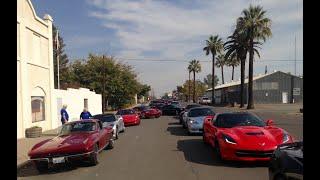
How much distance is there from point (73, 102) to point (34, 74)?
13087 mm

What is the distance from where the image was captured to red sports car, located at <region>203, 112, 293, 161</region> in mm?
11211

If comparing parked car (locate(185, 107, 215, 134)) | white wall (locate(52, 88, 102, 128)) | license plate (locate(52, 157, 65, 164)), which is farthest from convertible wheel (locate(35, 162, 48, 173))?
white wall (locate(52, 88, 102, 128))

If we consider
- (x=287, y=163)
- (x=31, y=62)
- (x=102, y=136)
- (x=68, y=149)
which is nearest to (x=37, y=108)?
(x=31, y=62)

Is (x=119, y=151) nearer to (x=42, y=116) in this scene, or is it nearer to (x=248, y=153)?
(x=248, y=153)

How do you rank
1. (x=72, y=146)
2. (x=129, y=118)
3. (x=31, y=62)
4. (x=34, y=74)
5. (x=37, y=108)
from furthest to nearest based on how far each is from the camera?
(x=129, y=118) < (x=37, y=108) < (x=34, y=74) < (x=31, y=62) < (x=72, y=146)

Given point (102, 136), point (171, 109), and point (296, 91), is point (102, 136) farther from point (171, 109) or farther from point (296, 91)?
point (296, 91)

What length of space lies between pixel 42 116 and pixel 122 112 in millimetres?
6061

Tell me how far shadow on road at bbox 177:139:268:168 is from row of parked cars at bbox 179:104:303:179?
208 mm

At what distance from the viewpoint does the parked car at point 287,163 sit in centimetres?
615

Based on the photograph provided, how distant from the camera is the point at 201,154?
14039 mm

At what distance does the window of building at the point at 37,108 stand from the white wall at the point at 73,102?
1919mm

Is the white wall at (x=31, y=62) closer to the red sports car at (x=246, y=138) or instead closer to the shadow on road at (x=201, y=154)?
the shadow on road at (x=201, y=154)

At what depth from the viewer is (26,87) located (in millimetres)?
24969

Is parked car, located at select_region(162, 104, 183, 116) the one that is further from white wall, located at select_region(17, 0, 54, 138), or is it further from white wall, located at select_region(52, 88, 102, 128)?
white wall, located at select_region(17, 0, 54, 138)
